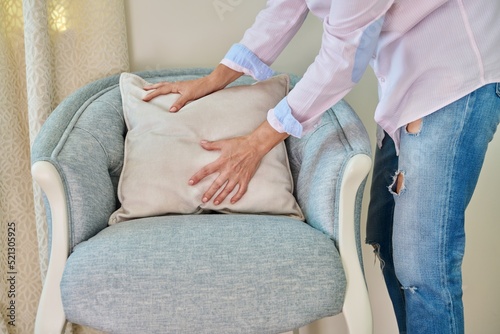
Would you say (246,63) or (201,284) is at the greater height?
(246,63)

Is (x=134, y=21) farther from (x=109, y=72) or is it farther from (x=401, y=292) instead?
(x=401, y=292)

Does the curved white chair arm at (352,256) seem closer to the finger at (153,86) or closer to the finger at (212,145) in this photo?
the finger at (212,145)

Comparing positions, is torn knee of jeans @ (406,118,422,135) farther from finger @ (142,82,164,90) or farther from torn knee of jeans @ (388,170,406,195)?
finger @ (142,82,164,90)

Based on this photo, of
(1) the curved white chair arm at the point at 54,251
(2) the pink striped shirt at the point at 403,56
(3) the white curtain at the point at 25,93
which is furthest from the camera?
(3) the white curtain at the point at 25,93


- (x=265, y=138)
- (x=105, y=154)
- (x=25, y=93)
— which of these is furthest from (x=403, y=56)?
(x=25, y=93)

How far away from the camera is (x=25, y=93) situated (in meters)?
1.60

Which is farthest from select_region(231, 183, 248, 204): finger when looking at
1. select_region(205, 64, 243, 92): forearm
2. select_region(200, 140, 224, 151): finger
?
select_region(205, 64, 243, 92): forearm

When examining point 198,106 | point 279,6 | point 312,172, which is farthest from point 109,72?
point 312,172

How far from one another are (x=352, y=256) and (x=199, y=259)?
317 mm

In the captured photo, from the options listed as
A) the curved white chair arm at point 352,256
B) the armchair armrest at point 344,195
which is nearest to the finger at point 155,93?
the armchair armrest at point 344,195

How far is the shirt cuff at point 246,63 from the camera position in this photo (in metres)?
1.40

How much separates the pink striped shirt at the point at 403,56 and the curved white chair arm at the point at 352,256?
4.2 inches

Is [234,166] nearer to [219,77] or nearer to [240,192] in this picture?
[240,192]

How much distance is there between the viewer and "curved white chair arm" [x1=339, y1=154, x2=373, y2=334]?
1088 millimetres
